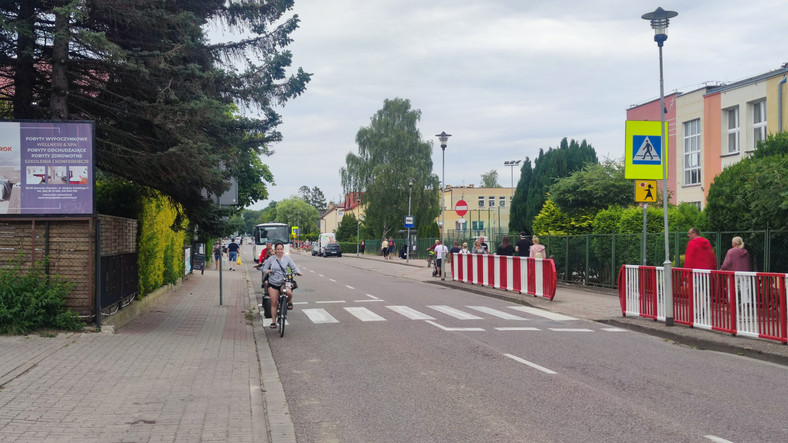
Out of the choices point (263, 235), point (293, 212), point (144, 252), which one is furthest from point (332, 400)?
point (293, 212)

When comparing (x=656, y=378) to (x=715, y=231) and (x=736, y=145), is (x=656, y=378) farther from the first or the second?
(x=736, y=145)

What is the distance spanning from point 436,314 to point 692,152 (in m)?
23.5

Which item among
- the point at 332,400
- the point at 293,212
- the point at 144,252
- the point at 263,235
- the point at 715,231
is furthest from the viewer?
the point at 293,212

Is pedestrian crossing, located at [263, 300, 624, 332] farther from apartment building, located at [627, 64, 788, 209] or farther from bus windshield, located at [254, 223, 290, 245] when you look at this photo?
bus windshield, located at [254, 223, 290, 245]

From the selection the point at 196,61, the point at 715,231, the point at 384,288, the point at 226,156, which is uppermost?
the point at 196,61

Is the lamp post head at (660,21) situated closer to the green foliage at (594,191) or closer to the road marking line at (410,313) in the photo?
the road marking line at (410,313)

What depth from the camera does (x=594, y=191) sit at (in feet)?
92.7

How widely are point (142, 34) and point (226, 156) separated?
8.09 ft

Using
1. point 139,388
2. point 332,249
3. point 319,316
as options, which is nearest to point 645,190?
point 319,316

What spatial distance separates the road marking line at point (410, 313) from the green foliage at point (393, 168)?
47616 mm

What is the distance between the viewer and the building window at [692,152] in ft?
111

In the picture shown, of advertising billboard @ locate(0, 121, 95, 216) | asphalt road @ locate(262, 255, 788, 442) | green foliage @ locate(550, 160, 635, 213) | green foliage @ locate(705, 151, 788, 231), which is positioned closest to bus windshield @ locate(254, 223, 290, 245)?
green foliage @ locate(550, 160, 635, 213)

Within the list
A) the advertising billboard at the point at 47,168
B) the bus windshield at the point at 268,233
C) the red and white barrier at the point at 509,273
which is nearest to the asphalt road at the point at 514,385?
the advertising billboard at the point at 47,168

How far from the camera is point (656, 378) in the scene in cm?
820
